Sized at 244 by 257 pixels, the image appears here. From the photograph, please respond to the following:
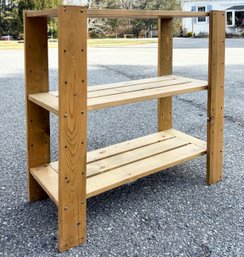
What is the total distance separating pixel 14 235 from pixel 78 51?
95 centimetres

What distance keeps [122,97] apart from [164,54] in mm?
883

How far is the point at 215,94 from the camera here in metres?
2.17

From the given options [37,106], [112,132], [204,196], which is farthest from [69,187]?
[112,132]

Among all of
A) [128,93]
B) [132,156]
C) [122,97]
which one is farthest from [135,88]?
[132,156]

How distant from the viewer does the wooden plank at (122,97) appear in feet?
5.66

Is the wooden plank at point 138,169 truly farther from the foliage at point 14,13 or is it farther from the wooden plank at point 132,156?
the foliage at point 14,13

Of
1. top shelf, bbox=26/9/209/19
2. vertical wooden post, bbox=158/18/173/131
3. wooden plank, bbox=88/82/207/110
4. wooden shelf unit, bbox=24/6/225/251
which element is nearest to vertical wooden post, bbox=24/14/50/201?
wooden shelf unit, bbox=24/6/225/251

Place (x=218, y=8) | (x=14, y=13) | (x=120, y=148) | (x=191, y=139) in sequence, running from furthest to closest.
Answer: (x=218, y=8) → (x=14, y=13) → (x=191, y=139) → (x=120, y=148)

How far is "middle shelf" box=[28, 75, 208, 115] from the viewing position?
5.79 feet

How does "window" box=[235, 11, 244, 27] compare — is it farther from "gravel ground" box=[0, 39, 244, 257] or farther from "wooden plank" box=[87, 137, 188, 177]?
"wooden plank" box=[87, 137, 188, 177]

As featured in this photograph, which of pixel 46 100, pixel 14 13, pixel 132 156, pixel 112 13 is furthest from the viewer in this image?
pixel 14 13

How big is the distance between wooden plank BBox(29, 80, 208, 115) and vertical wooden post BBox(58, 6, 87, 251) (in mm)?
109

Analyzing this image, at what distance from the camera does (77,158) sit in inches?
64.4

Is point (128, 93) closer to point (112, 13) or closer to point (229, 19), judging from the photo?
point (112, 13)
